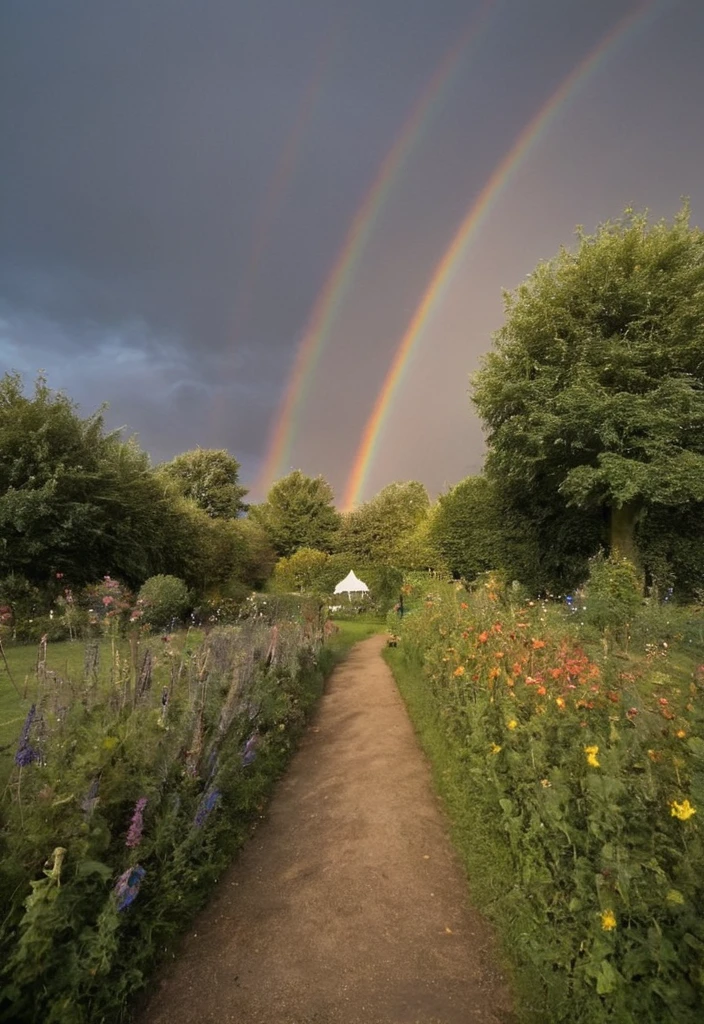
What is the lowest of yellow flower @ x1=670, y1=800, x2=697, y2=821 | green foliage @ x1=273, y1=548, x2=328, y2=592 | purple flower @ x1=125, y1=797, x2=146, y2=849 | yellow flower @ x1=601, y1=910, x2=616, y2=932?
yellow flower @ x1=601, y1=910, x2=616, y2=932

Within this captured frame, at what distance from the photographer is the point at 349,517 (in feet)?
155

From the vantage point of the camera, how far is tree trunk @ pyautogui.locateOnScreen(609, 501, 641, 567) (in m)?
19.2

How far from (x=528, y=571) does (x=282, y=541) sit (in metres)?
33.1

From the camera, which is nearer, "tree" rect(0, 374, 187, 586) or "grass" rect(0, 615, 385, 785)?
"grass" rect(0, 615, 385, 785)

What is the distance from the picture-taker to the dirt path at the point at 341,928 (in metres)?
2.64

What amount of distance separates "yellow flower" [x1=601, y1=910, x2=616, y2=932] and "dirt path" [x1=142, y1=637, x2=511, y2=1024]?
780 millimetres

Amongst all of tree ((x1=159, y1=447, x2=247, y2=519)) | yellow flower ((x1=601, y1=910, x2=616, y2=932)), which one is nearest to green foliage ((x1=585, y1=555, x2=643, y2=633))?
yellow flower ((x1=601, y1=910, x2=616, y2=932))

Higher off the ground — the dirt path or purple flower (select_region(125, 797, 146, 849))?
purple flower (select_region(125, 797, 146, 849))

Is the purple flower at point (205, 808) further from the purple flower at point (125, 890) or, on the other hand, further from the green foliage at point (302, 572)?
the green foliage at point (302, 572)

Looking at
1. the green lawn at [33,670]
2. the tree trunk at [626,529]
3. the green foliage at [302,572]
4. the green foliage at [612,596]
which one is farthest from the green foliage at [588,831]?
the green foliage at [302,572]

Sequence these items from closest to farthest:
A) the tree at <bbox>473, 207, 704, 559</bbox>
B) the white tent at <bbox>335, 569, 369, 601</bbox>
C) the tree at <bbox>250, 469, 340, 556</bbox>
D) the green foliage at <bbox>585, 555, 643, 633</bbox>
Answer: the green foliage at <bbox>585, 555, 643, 633</bbox> → the tree at <bbox>473, 207, 704, 559</bbox> → the white tent at <bbox>335, 569, 369, 601</bbox> → the tree at <bbox>250, 469, 340, 556</bbox>

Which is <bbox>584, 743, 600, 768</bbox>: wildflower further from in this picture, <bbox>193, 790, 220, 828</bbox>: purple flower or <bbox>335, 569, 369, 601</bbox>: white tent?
<bbox>335, 569, 369, 601</bbox>: white tent

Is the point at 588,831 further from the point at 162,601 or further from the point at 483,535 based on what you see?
the point at 483,535

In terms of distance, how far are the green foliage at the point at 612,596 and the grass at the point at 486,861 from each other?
5650mm
